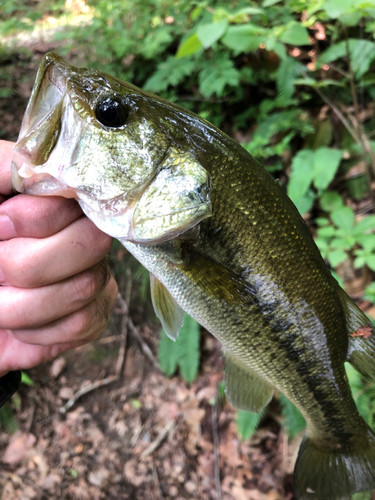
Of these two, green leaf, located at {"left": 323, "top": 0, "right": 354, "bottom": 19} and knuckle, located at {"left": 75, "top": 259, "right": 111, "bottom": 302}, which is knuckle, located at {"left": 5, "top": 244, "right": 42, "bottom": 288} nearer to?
knuckle, located at {"left": 75, "top": 259, "right": 111, "bottom": 302}

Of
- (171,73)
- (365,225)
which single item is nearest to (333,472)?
(365,225)

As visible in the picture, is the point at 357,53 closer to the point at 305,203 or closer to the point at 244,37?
the point at 244,37

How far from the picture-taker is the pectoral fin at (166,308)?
1.09m

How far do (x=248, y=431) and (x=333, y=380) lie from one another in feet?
Result: 3.53

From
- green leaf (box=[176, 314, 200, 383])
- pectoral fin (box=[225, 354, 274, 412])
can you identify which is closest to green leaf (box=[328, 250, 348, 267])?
pectoral fin (box=[225, 354, 274, 412])

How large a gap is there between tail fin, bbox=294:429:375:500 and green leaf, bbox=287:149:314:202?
1448 millimetres

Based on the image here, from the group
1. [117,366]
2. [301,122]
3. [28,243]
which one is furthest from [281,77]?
[117,366]

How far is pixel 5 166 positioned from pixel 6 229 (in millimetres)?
180

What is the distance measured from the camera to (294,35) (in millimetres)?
1675

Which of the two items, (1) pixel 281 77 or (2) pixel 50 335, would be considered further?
(1) pixel 281 77

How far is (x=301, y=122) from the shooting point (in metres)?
2.58

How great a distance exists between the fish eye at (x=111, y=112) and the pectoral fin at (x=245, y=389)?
97 cm

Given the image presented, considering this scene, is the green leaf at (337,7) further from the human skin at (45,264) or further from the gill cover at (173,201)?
the human skin at (45,264)

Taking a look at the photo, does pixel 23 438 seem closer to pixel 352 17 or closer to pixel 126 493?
pixel 126 493
